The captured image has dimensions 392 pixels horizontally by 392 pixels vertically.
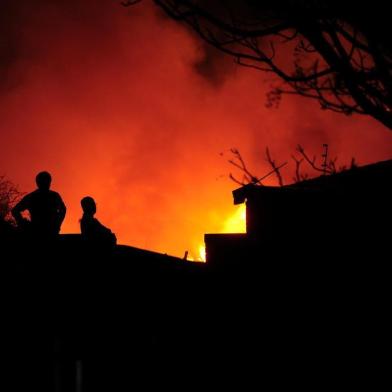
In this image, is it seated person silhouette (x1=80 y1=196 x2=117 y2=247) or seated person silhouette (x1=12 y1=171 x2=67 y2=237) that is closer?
seated person silhouette (x1=80 y1=196 x2=117 y2=247)

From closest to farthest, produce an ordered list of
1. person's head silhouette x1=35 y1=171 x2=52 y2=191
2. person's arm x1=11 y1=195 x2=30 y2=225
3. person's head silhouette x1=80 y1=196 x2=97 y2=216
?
person's arm x1=11 y1=195 x2=30 y2=225 → person's head silhouette x1=35 y1=171 x2=52 y2=191 → person's head silhouette x1=80 y1=196 x2=97 y2=216

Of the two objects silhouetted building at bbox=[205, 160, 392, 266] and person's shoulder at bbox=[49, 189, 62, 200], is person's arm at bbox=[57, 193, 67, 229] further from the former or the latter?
silhouetted building at bbox=[205, 160, 392, 266]

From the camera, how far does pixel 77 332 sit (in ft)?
21.2

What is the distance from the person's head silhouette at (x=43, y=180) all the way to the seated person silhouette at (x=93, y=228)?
0.59m

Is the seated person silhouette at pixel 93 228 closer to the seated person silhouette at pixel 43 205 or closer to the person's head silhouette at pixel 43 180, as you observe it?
the seated person silhouette at pixel 43 205

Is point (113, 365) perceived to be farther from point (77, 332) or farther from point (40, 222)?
point (40, 222)

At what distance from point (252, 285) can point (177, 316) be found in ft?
7.76

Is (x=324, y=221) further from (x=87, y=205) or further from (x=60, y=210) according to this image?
(x=60, y=210)

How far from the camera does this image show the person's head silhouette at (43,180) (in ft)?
23.8

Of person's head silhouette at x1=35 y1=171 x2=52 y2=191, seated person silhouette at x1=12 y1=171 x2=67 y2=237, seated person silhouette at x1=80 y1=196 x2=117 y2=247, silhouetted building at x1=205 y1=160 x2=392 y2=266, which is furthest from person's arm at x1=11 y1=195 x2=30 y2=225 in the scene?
silhouetted building at x1=205 y1=160 x2=392 y2=266

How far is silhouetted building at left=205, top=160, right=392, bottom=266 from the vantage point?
8.93 metres

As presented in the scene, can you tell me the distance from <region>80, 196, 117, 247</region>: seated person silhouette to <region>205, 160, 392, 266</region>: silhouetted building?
9.57 ft

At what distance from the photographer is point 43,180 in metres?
7.27

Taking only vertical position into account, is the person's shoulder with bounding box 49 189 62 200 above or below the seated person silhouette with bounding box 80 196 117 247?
Answer: above
